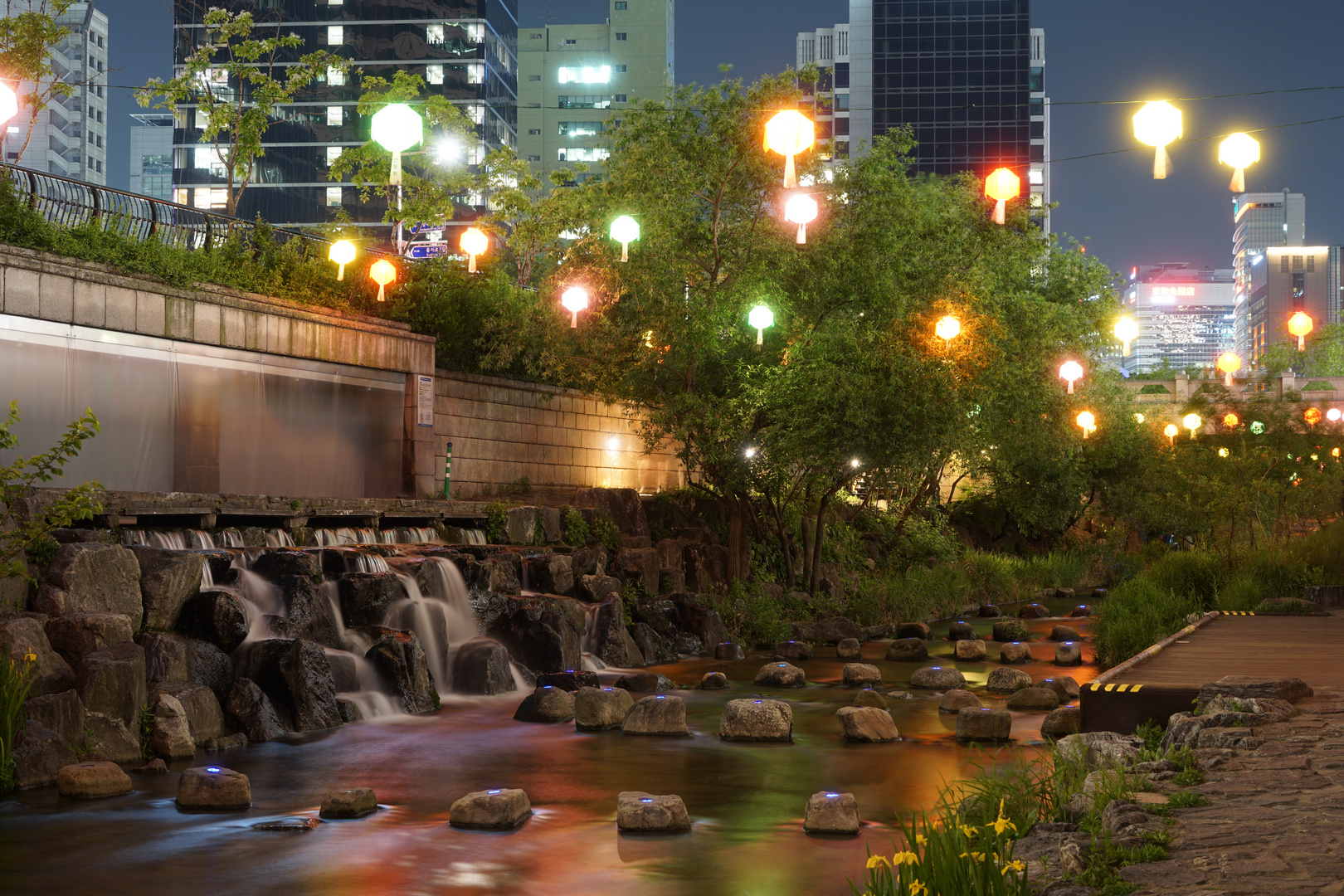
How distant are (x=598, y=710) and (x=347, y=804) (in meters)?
3.92

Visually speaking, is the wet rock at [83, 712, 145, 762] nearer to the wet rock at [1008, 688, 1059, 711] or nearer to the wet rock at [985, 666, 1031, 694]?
the wet rock at [1008, 688, 1059, 711]

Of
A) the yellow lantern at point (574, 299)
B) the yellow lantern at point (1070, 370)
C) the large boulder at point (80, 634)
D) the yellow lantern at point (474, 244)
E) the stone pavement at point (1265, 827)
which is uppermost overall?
the yellow lantern at point (474, 244)

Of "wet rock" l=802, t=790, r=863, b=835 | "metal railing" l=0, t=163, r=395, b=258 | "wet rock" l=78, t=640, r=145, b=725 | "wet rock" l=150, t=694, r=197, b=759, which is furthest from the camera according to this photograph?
"metal railing" l=0, t=163, r=395, b=258

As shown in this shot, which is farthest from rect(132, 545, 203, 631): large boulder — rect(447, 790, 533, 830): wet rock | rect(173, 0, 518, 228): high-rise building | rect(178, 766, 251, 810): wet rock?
rect(173, 0, 518, 228): high-rise building

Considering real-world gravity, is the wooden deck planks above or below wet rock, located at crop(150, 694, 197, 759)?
above

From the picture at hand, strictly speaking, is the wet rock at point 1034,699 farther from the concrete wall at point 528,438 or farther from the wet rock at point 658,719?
the concrete wall at point 528,438

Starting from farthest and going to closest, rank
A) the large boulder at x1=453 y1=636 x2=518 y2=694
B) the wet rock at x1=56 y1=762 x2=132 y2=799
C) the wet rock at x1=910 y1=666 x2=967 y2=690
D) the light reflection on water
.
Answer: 1. the wet rock at x1=910 y1=666 x2=967 y2=690
2. the large boulder at x1=453 y1=636 x2=518 y2=694
3. the wet rock at x1=56 y1=762 x2=132 y2=799
4. the light reflection on water

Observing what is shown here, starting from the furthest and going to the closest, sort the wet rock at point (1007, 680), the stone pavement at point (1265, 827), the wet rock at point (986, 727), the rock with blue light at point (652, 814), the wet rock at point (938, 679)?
the wet rock at point (938, 679) < the wet rock at point (1007, 680) < the wet rock at point (986, 727) < the rock with blue light at point (652, 814) < the stone pavement at point (1265, 827)

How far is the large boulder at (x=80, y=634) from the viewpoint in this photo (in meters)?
10.8

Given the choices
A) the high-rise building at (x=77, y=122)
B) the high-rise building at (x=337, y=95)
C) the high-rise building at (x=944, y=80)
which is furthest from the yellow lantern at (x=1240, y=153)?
the high-rise building at (x=77, y=122)

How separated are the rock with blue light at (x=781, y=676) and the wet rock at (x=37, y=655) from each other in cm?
864

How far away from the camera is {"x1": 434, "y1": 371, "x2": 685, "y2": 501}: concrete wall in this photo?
2348 centimetres

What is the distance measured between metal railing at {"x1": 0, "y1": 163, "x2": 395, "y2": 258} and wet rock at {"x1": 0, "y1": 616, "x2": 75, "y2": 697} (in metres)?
9.31

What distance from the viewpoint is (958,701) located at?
44.1ft
